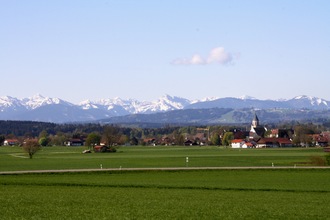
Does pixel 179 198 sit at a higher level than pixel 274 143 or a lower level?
lower

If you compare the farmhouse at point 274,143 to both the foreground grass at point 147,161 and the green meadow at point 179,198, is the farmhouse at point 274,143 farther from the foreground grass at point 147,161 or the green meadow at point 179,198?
the green meadow at point 179,198

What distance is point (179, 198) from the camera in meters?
36.7

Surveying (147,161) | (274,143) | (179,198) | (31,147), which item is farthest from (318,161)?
(274,143)

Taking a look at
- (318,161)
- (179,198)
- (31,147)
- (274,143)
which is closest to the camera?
(179,198)

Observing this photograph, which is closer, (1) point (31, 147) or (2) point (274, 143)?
(1) point (31, 147)

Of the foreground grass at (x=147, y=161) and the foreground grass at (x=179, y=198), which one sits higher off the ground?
the foreground grass at (x=147, y=161)

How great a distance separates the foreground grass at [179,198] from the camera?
1128 inches

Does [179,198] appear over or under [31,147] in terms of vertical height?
under

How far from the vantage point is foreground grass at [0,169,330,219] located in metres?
28.7

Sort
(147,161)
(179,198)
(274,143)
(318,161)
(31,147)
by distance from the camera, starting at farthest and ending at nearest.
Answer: (274,143), (31,147), (147,161), (318,161), (179,198)

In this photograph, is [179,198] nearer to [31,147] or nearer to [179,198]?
[179,198]

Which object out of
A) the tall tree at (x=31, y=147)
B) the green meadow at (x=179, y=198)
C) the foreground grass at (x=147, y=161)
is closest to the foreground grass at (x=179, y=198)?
the green meadow at (x=179, y=198)

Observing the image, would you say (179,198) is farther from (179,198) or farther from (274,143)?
(274,143)

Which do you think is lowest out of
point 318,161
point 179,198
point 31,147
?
point 179,198
